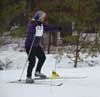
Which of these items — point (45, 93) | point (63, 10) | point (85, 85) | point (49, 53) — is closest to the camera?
point (45, 93)

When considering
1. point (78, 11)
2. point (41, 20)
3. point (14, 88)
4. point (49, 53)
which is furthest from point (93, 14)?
point (14, 88)

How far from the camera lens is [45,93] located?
8398 mm

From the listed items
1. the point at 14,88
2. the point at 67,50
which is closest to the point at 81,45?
the point at 67,50

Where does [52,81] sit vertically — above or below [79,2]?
below

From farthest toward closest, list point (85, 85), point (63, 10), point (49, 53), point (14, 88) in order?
point (49, 53) < point (63, 10) < point (85, 85) < point (14, 88)

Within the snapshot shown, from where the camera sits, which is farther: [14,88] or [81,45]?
[81,45]

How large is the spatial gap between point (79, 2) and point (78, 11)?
34 cm

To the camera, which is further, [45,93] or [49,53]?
[49,53]

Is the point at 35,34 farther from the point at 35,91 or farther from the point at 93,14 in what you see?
the point at 93,14

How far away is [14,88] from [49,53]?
9827 millimetres

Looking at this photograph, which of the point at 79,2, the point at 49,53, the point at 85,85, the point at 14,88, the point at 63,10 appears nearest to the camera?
the point at 14,88

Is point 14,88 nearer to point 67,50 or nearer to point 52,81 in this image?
point 52,81

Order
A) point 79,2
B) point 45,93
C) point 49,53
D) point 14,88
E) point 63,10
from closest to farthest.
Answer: point 45,93 → point 14,88 → point 79,2 → point 63,10 → point 49,53

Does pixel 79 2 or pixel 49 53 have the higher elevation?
pixel 79 2
